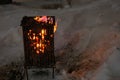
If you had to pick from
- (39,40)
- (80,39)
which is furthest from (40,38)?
(80,39)

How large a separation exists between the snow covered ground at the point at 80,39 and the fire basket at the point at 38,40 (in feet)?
1.53

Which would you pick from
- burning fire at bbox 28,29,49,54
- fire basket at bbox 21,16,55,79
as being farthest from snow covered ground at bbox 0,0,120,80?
burning fire at bbox 28,29,49,54

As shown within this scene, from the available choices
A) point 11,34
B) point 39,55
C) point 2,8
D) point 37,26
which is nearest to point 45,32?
point 37,26

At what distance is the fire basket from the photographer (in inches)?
174

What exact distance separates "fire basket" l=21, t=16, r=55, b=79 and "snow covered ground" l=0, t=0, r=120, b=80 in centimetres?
47

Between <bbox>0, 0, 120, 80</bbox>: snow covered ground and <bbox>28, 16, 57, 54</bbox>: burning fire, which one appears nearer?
<bbox>28, 16, 57, 54</bbox>: burning fire

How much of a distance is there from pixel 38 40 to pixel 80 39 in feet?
6.33

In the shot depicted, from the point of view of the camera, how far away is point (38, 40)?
15.0ft

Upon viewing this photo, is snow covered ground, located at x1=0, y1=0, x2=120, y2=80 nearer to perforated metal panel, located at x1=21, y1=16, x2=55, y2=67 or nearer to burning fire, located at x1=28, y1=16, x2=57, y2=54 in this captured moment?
perforated metal panel, located at x1=21, y1=16, x2=55, y2=67

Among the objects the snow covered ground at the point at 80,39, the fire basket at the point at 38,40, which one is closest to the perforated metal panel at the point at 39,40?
the fire basket at the point at 38,40

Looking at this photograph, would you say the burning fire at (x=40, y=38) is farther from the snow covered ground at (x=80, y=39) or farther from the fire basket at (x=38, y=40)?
the snow covered ground at (x=80, y=39)

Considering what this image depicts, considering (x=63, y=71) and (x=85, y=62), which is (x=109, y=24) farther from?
(x=63, y=71)

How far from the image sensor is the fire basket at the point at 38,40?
443 centimetres

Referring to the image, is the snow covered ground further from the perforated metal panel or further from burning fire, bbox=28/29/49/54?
burning fire, bbox=28/29/49/54
